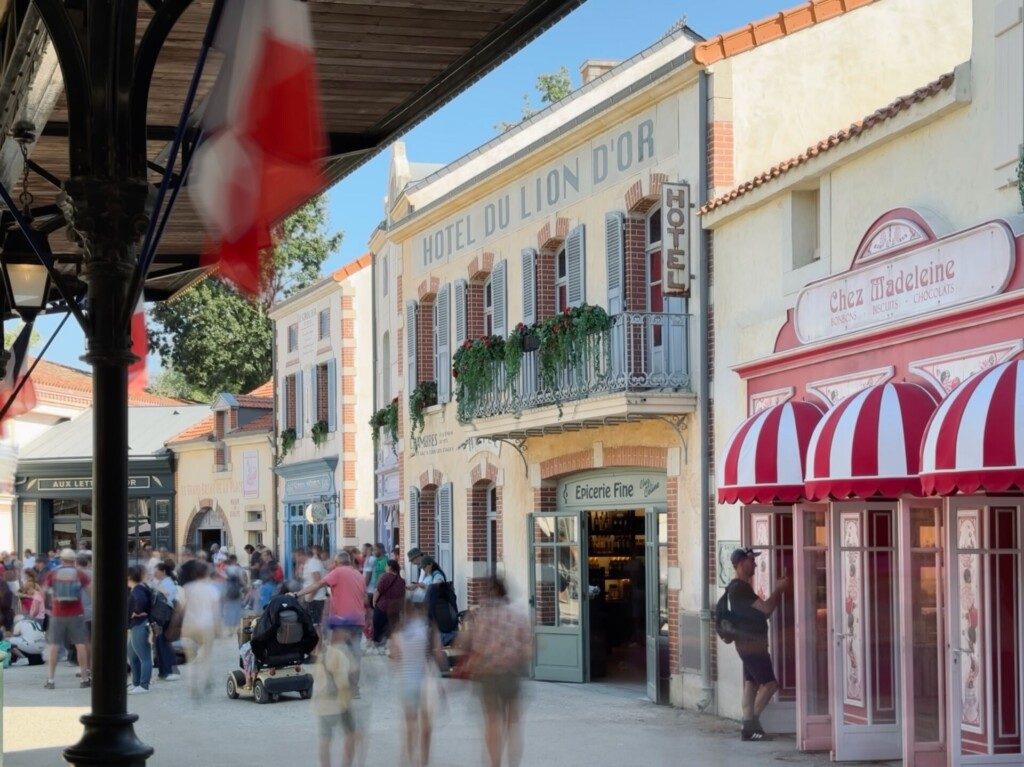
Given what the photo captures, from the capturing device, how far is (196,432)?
49219mm

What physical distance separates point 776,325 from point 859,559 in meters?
3.05

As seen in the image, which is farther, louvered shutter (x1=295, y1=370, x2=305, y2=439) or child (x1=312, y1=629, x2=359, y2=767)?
louvered shutter (x1=295, y1=370, x2=305, y2=439)

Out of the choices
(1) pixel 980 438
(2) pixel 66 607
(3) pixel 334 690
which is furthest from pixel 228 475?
(1) pixel 980 438

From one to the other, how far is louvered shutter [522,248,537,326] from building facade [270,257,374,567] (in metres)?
14.0

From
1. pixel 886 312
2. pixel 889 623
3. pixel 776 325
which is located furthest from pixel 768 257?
pixel 889 623

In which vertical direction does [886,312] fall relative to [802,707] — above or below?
above

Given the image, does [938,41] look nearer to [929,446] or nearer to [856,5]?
[856,5]

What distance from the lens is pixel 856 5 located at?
19.5m

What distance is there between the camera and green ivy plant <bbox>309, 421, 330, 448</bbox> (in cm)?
3844

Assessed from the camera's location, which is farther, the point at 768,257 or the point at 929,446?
the point at 768,257

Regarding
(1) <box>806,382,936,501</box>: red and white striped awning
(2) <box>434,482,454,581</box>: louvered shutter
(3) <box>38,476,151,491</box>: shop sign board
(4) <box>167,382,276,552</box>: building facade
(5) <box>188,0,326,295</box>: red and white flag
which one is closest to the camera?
(5) <box>188,0,326,295</box>: red and white flag

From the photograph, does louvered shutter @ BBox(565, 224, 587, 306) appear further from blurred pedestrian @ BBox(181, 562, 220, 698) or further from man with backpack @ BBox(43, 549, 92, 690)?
man with backpack @ BBox(43, 549, 92, 690)

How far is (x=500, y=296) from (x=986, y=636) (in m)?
12.9

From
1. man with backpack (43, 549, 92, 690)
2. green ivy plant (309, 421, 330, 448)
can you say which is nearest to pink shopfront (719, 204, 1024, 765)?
man with backpack (43, 549, 92, 690)
